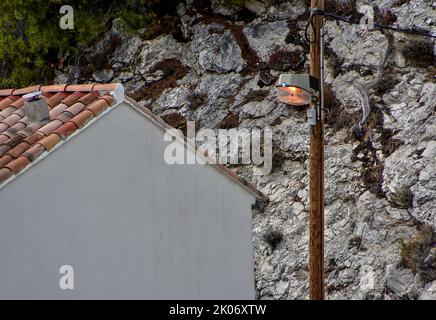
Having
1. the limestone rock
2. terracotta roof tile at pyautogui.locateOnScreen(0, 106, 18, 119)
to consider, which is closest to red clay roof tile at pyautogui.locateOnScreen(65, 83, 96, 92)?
terracotta roof tile at pyautogui.locateOnScreen(0, 106, 18, 119)

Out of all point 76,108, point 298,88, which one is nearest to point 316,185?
point 298,88

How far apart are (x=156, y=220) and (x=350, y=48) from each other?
11.2 metres

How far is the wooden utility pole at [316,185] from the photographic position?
11.2 meters

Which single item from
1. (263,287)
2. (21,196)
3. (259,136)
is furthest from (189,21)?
(21,196)

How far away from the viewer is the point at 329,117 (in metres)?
18.7

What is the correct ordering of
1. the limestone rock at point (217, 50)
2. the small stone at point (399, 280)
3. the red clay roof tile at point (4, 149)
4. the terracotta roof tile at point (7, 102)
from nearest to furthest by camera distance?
the red clay roof tile at point (4, 149), the terracotta roof tile at point (7, 102), the small stone at point (399, 280), the limestone rock at point (217, 50)

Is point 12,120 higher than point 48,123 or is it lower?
higher

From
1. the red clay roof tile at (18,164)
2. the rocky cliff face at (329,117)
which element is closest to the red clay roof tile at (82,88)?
the red clay roof tile at (18,164)

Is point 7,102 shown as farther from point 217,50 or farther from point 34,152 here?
point 217,50

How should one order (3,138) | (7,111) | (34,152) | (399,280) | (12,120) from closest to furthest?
(34,152)
(3,138)
(12,120)
(7,111)
(399,280)

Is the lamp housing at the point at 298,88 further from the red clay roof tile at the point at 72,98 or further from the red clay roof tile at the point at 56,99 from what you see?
the red clay roof tile at the point at 56,99

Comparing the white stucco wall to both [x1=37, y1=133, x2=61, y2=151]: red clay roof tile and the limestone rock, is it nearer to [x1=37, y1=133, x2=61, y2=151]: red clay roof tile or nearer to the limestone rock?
[x1=37, y1=133, x2=61, y2=151]: red clay roof tile

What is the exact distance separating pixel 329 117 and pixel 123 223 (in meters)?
10.1

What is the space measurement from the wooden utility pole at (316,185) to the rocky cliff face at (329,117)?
3807 millimetres
